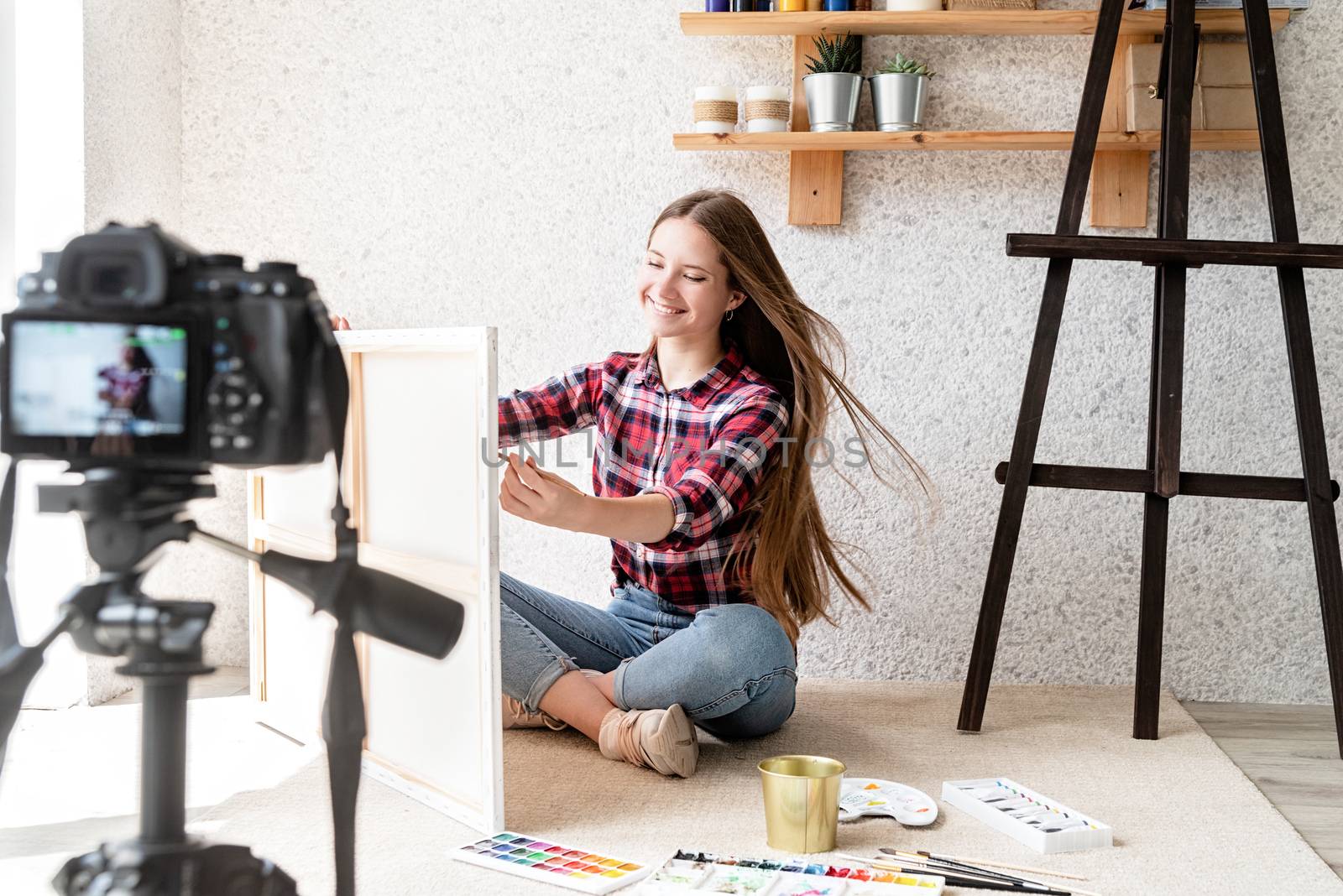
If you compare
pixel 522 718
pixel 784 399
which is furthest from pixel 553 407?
pixel 522 718

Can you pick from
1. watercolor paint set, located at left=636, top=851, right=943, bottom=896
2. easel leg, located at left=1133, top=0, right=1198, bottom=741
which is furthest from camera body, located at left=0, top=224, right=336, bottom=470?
easel leg, located at left=1133, top=0, right=1198, bottom=741

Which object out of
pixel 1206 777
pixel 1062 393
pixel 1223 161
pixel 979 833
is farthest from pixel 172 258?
pixel 1223 161

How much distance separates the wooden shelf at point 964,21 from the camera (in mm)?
2023

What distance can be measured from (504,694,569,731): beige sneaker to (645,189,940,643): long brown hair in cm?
34

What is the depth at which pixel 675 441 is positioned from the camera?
1.76 metres

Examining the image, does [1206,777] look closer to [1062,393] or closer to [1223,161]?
→ [1062,393]

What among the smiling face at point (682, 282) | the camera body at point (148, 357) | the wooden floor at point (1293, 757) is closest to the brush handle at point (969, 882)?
the wooden floor at point (1293, 757)

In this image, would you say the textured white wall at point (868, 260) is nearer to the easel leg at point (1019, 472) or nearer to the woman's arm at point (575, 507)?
the easel leg at point (1019, 472)

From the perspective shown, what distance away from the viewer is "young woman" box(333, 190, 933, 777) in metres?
1.61

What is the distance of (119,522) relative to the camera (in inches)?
20.0

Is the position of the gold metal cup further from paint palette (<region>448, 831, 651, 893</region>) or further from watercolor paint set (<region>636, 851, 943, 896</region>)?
paint palette (<region>448, 831, 651, 893</region>)

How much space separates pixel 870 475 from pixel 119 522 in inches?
71.8

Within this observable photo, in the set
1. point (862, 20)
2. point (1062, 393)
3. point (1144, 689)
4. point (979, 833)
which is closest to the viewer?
point (979, 833)

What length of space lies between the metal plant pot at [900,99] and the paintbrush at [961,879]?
1.28 metres
